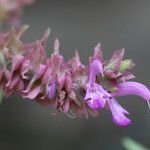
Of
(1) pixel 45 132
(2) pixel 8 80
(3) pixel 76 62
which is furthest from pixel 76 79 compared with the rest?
(1) pixel 45 132

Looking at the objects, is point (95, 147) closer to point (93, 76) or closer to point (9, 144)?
point (9, 144)

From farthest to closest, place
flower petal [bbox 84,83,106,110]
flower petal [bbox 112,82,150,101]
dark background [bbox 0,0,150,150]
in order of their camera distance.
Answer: dark background [bbox 0,0,150,150] < flower petal [bbox 112,82,150,101] < flower petal [bbox 84,83,106,110]

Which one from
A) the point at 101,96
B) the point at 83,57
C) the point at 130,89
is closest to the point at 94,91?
the point at 101,96

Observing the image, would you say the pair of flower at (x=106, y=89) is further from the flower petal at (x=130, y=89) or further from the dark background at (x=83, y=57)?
the dark background at (x=83, y=57)

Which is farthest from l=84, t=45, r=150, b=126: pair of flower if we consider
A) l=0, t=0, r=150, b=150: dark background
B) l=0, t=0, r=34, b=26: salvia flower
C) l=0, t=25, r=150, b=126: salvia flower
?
l=0, t=0, r=150, b=150: dark background

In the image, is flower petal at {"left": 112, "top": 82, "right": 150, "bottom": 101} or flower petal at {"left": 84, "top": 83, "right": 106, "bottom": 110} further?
flower petal at {"left": 112, "top": 82, "right": 150, "bottom": 101}

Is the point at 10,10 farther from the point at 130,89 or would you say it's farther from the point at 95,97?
the point at 95,97

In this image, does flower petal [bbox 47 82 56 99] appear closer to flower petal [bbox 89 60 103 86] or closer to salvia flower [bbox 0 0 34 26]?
flower petal [bbox 89 60 103 86]
